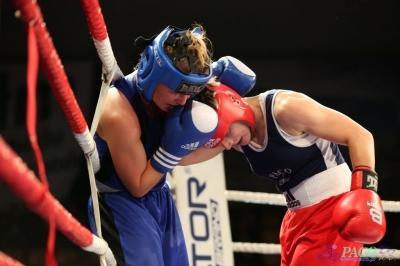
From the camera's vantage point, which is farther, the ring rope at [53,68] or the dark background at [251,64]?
the dark background at [251,64]

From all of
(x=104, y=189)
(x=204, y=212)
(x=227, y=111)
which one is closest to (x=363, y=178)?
(x=227, y=111)

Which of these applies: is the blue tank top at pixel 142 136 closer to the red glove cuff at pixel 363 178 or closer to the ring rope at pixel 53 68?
the ring rope at pixel 53 68

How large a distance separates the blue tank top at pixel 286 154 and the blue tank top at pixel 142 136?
36 centimetres

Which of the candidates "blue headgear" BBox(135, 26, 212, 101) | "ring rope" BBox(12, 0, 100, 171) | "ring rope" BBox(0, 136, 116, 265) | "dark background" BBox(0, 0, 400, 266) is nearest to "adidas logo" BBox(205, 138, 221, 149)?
"blue headgear" BBox(135, 26, 212, 101)

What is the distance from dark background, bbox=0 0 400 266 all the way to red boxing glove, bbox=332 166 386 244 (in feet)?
7.28

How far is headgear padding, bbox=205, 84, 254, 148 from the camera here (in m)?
1.59

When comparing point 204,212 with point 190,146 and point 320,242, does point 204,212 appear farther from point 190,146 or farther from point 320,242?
point 190,146

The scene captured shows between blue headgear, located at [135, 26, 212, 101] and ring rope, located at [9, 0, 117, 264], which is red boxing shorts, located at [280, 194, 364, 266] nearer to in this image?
blue headgear, located at [135, 26, 212, 101]

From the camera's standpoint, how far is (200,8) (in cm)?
376

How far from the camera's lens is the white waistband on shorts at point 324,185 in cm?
176

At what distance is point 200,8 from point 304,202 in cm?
→ 225

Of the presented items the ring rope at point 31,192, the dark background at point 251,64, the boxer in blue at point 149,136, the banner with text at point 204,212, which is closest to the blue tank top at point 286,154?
the boxer in blue at point 149,136

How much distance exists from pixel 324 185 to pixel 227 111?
16.3 inches

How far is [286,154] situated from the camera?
173 cm
